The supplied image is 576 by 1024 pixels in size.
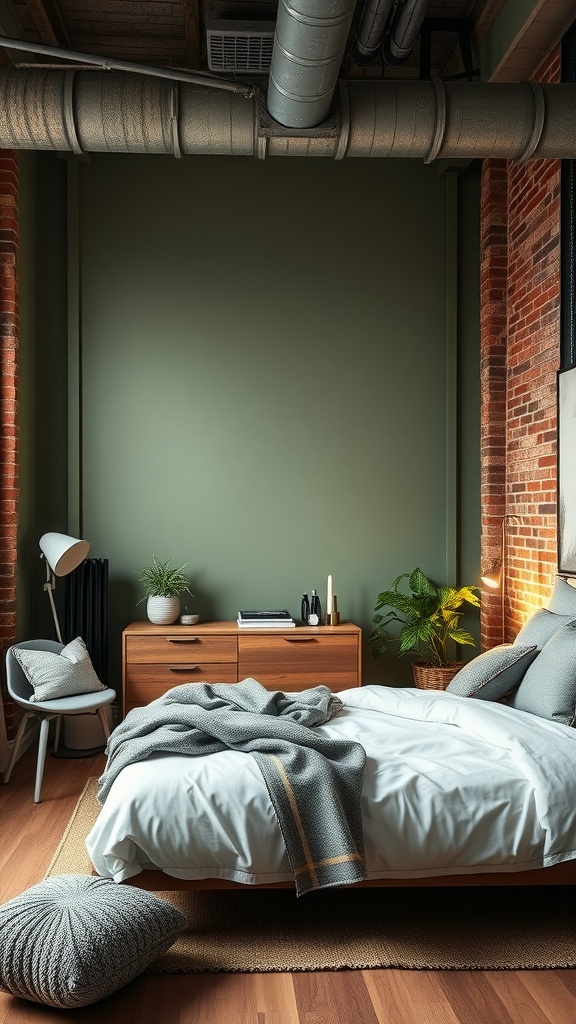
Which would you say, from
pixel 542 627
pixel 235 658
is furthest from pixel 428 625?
pixel 542 627

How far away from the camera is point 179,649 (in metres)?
5.04

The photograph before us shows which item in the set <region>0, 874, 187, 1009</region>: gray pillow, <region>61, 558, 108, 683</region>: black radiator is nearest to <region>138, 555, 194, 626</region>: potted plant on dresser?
<region>61, 558, 108, 683</region>: black radiator

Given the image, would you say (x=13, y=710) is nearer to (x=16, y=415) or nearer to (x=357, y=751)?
(x=16, y=415)

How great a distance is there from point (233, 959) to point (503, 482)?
3.59 m

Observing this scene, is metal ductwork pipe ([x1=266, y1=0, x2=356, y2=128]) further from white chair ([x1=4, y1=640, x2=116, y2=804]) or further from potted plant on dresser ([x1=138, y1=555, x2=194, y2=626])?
white chair ([x1=4, y1=640, x2=116, y2=804])

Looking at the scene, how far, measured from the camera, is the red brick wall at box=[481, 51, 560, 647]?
4.71 metres

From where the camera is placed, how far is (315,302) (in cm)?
566

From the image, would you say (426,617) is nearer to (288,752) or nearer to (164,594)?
(164,594)

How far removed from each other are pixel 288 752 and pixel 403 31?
3.52 metres

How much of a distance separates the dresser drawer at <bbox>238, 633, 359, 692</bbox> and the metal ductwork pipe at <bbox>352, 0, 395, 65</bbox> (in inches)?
126

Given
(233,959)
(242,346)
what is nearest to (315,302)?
(242,346)

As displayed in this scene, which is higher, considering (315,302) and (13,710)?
(315,302)

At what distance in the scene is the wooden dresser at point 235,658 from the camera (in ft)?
16.4

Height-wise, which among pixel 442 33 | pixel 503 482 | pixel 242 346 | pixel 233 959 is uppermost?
pixel 442 33
